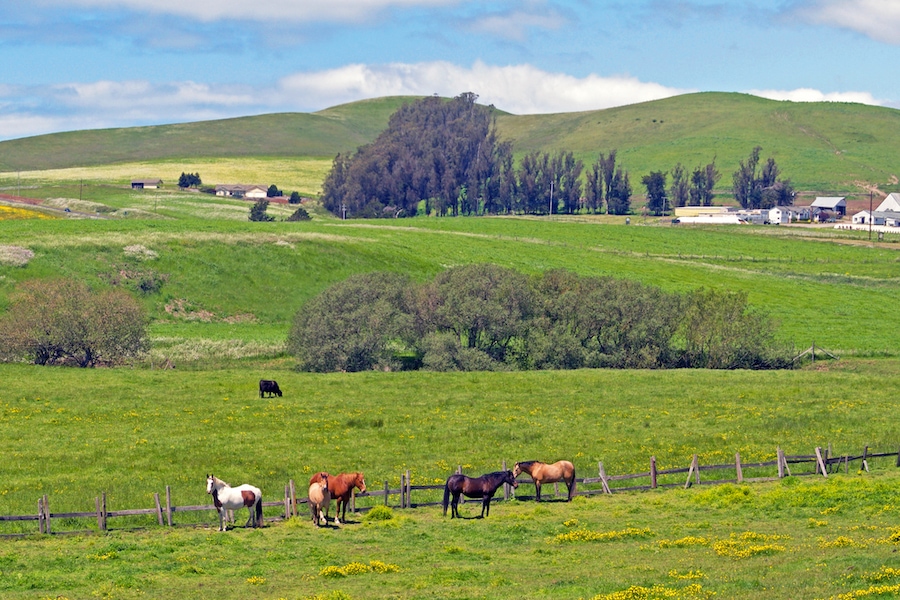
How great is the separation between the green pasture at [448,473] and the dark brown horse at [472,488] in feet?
1.78

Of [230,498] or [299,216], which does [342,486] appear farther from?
[299,216]

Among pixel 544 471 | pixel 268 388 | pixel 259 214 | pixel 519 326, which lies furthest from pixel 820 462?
pixel 259 214

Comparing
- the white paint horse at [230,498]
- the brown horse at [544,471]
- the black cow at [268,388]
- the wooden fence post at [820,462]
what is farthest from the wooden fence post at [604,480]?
the black cow at [268,388]

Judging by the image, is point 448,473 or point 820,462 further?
point 448,473

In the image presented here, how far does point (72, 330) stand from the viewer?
73500 millimetres

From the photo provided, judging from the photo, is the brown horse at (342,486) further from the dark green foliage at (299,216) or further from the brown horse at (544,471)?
the dark green foliage at (299,216)

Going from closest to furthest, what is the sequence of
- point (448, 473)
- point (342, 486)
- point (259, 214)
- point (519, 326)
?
point (342, 486)
point (448, 473)
point (519, 326)
point (259, 214)

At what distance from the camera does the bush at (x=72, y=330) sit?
2874 inches

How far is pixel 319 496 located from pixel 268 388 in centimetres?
2830

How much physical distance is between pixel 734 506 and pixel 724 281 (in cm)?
8754

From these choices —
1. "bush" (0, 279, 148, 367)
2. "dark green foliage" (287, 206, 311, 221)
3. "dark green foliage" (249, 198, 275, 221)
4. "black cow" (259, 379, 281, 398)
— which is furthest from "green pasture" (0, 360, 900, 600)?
"dark green foliage" (287, 206, 311, 221)

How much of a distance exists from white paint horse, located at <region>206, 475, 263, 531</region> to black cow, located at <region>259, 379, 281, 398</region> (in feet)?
90.3

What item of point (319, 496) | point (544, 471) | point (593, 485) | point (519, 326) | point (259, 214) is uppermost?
point (259, 214)

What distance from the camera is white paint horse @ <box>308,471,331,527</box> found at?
32.1m
